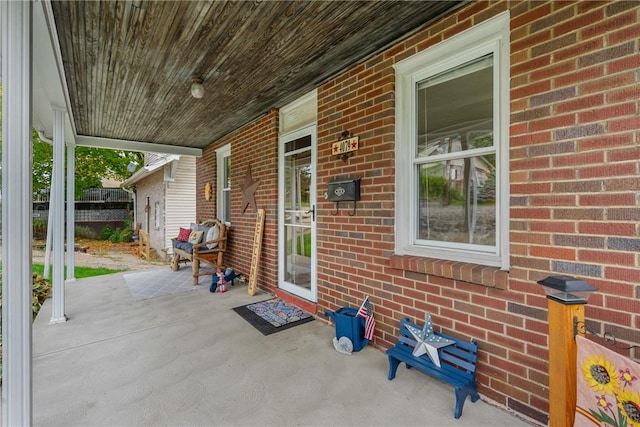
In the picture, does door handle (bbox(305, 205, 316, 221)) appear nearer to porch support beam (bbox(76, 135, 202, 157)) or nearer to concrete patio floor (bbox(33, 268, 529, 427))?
concrete patio floor (bbox(33, 268, 529, 427))

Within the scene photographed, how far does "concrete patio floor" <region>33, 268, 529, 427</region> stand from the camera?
174 cm

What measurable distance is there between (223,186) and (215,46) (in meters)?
3.83

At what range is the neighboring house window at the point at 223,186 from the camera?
19.0ft

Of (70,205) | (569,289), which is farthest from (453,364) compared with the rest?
(70,205)

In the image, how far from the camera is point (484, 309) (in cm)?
189

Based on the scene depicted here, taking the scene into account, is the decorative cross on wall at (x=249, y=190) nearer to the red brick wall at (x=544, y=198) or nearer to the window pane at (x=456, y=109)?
the red brick wall at (x=544, y=198)

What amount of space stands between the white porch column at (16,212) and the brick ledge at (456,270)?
2.33 meters

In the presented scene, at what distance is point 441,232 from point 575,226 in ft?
2.81

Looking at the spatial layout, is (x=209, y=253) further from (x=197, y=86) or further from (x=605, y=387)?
(x=605, y=387)

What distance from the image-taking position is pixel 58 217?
342cm

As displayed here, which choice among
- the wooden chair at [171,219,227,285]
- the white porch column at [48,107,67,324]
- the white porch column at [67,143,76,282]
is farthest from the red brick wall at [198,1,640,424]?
the white porch column at [67,143,76,282]

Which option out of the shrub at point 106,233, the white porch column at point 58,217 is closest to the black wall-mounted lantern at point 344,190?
the white porch column at point 58,217

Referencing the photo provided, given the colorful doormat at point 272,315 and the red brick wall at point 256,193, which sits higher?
the red brick wall at point 256,193

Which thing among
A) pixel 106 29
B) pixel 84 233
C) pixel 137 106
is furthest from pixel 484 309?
pixel 84 233
